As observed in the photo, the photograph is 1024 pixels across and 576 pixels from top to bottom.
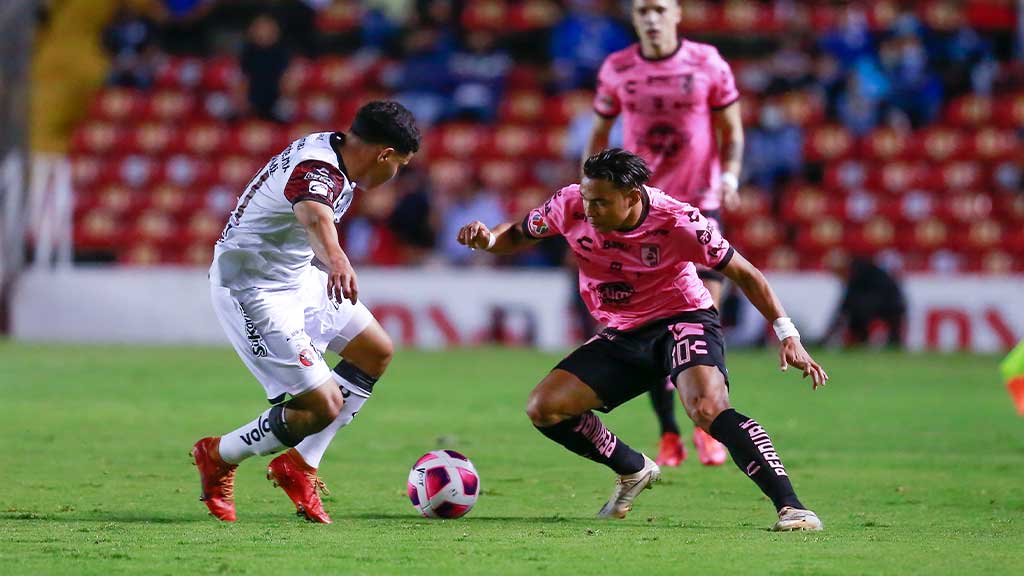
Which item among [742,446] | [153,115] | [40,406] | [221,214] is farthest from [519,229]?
[153,115]

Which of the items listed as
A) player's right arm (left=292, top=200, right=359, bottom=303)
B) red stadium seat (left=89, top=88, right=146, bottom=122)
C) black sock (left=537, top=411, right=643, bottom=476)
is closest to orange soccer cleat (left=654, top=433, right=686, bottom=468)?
black sock (left=537, top=411, right=643, bottom=476)

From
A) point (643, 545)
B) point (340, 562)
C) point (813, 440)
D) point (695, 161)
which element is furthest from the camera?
point (813, 440)

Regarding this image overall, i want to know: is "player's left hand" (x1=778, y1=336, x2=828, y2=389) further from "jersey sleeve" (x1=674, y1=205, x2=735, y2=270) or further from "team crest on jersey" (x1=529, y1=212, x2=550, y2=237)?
"team crest on jersey" (x1=529, y1=212, x2=550, y2=237)

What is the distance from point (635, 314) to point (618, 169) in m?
0.99

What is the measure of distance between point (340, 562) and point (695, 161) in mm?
4655

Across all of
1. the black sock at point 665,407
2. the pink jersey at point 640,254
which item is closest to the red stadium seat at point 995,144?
the black sock at point 665,407

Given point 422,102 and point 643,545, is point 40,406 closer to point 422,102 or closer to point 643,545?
point 643,545

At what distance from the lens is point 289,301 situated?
7348 millimetres

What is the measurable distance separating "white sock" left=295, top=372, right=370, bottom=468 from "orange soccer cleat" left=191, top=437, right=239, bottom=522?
36 centimetres

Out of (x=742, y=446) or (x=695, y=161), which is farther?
(x=695, y=161)

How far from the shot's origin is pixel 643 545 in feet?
20.9

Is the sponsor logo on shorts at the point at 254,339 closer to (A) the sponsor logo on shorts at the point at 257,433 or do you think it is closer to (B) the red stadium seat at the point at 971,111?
(A) the sponsor logo on shorts at the point at 257,433

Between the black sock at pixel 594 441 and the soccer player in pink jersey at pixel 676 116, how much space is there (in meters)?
2.04

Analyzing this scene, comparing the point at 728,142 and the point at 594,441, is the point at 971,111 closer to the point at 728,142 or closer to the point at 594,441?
the point at 728,142
